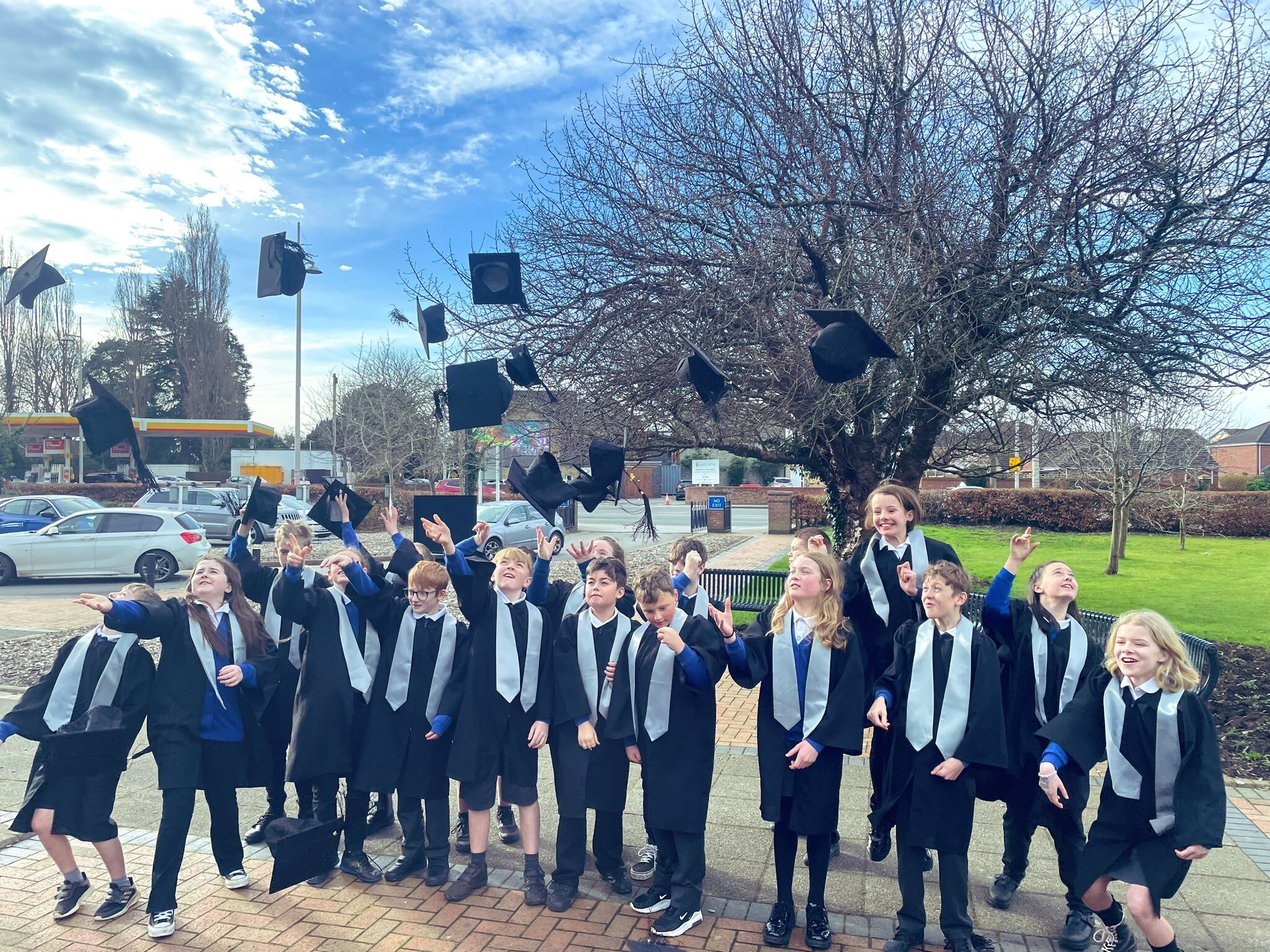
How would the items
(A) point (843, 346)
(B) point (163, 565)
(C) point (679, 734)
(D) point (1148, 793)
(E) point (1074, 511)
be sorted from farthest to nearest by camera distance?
(E) point (1074, 511), (B) point (163, 565), (A) point (843, 346), (C) point (679, 734), (D) point (1148, 793)

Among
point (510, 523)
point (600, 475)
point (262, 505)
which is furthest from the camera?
point (510, 523)

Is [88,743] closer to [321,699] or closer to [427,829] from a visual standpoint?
[321,699]

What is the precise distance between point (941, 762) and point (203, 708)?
3322 millimetres

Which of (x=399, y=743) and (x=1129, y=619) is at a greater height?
(x=1129, y=619)

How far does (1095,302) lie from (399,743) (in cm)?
650

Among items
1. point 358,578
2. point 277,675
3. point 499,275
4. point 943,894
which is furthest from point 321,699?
point 499,275

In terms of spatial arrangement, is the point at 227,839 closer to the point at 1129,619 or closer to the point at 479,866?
the point at 479,866

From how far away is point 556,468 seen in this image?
5723mm

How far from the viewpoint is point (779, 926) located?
3.49 meters

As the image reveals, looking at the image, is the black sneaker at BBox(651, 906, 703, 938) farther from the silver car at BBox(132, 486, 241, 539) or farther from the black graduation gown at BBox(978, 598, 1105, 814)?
the silver car at BBox(132, 486, 241, 539)

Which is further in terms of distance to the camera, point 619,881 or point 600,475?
point 600,475

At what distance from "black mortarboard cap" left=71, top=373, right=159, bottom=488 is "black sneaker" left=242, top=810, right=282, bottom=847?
7.90ft

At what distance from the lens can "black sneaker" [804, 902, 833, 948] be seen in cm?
345

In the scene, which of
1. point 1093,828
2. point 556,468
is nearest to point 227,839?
point 556,468
